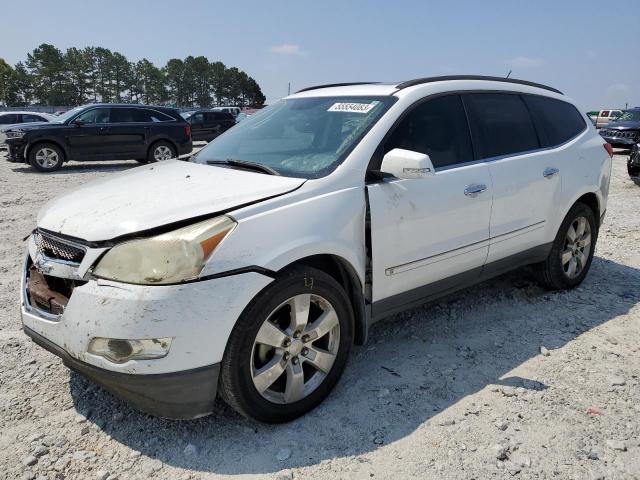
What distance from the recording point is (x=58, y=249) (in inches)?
101

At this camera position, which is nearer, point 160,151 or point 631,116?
point 160,151

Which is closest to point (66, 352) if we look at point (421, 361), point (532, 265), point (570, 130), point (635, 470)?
point (421, 361)

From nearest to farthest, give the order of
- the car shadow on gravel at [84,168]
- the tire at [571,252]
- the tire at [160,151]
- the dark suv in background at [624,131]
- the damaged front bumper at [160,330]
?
the damaged front bumper at [160,330]
the tire at [571,252]
the car shadow on gravel at [84,168]
the tire at [160,151]
the dark suv in background at [624,131]

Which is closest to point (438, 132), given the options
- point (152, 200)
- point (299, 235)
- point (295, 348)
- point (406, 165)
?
point (406, 165)

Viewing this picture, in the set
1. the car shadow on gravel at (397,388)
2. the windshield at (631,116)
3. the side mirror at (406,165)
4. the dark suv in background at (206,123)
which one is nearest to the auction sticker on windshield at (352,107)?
the side mirror at (406,165)

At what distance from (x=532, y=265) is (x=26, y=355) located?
12.8 ft

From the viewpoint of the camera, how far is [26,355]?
11.1ft

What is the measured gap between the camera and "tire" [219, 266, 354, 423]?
7.98 ft

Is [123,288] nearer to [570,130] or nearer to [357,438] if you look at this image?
[357,438]

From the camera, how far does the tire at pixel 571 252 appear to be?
4.37 m

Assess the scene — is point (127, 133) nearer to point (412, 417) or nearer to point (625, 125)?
point (412, 417)

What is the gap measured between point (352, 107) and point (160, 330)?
73.5 inches

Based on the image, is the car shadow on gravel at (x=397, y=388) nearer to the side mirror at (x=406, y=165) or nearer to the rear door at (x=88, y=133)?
the side mirror at (x=406, y=165)

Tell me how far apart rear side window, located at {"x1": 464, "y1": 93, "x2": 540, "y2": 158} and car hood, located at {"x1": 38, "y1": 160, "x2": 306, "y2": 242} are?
1.56 metres
